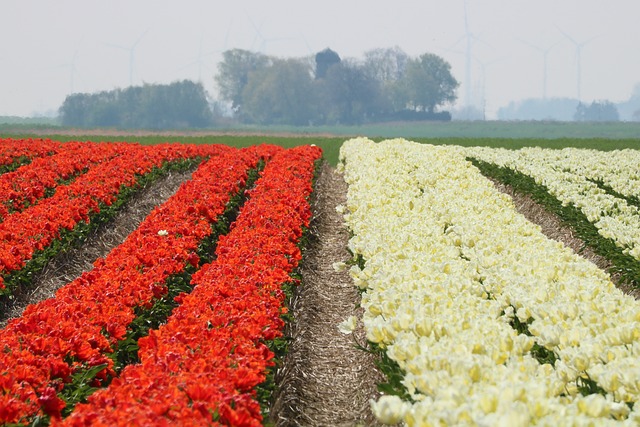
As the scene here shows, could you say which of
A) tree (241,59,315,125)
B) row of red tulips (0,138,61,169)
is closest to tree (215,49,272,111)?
tree (241,59,315,125)

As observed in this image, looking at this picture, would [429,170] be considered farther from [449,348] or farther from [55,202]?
[449,348]

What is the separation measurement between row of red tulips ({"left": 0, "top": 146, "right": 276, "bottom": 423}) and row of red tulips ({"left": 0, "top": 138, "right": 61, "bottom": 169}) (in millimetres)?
11738

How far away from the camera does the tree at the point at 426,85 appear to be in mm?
127562

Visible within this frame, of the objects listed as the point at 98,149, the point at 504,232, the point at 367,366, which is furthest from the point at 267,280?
the point at 98,149

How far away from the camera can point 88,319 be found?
861 centimetres

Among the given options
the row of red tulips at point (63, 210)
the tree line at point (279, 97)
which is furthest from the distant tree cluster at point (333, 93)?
the row of red tulips at point (63, 210)

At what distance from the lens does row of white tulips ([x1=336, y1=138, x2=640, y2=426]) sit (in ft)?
15.4

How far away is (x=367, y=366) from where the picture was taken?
30.3 feet

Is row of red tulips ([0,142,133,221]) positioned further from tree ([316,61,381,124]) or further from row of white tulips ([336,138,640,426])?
tree ([316,61,381,124])

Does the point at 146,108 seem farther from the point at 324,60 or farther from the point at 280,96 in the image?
the point at 324,60

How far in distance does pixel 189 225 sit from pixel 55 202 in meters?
4.36

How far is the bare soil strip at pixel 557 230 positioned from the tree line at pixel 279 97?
96.3 meters

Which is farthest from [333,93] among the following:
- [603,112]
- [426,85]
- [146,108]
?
[603,112]

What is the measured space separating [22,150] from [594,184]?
56.6ft
